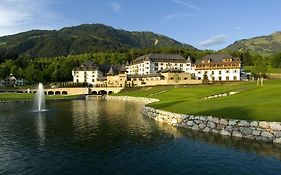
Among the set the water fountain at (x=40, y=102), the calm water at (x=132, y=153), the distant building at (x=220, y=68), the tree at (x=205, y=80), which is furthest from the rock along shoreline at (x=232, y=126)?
the distant building at (x=220, y=68)

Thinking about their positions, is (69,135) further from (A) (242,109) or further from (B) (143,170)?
(A) (242,109)

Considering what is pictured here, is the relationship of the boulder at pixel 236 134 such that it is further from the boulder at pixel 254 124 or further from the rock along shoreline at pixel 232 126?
the boulder at pixel 254 124

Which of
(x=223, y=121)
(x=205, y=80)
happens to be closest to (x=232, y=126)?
(x=223, y=121)

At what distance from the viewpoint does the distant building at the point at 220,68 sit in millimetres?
162750

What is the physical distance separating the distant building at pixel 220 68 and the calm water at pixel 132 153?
125 m

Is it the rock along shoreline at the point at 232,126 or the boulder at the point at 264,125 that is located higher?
the boulder at the point at 264,125

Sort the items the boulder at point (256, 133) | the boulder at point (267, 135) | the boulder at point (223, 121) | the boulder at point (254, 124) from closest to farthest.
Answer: the boulder at point (267, 135) → the boulder at point (256, 133) → the boulder at point (254, 124) → the boulder at point (223, 121)

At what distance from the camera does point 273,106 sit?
148 feet

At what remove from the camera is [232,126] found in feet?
130

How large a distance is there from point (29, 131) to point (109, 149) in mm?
18405

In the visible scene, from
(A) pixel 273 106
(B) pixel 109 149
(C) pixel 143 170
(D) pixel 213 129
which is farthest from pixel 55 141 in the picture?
(A) pixel 273 106

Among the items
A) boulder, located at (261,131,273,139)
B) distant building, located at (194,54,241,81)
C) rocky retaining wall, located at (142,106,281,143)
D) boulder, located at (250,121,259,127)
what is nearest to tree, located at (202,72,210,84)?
distant building, located at (194,54,241,81)

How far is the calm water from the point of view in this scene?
2691 cm

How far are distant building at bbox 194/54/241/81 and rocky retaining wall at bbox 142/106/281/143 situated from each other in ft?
396
